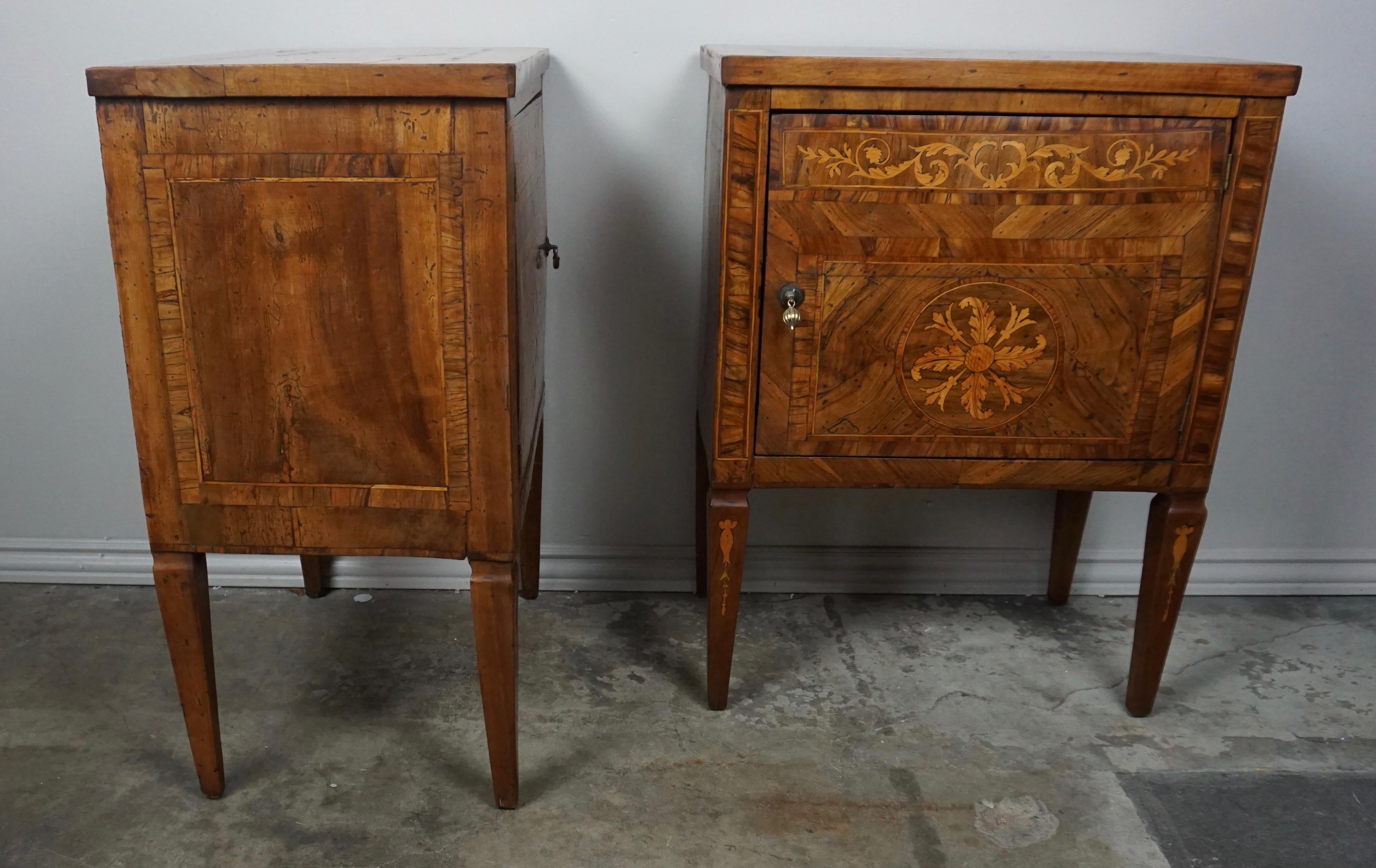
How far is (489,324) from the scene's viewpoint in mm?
1148

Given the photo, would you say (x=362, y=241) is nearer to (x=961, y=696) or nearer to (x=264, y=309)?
(x=264, y=309)

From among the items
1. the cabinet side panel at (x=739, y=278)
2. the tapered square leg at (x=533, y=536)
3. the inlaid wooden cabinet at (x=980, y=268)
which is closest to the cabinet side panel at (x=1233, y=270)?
the inlaid wooden cabinet at (x=980, y=268)

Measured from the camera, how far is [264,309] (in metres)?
1.15

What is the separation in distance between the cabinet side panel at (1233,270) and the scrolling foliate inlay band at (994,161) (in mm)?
57

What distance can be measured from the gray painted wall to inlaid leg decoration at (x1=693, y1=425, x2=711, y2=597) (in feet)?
0.24

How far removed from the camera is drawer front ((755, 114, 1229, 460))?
4.11 ft

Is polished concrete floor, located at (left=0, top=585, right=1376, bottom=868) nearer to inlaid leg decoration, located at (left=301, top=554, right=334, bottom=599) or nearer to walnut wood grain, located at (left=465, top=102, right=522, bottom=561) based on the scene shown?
inlaid leg decoration, located at (left=301, top=554, right=334, bottom=599)

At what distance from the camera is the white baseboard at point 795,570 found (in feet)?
6.30

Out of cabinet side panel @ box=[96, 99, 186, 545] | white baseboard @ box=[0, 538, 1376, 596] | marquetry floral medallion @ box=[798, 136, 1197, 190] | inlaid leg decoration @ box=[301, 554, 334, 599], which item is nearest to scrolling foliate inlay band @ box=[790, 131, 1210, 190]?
marquetry floral medallion @ box=[798, 136, 1197, 190]

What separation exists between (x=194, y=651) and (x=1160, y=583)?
50.8 inches

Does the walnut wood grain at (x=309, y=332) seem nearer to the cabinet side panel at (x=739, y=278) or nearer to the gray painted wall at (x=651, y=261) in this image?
the cabinet side panel at (x=739, y=278)

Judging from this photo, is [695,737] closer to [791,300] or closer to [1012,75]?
[791,300]

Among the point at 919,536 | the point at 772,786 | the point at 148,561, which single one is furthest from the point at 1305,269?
the point at 148,561

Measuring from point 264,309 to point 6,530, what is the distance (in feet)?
3.72
